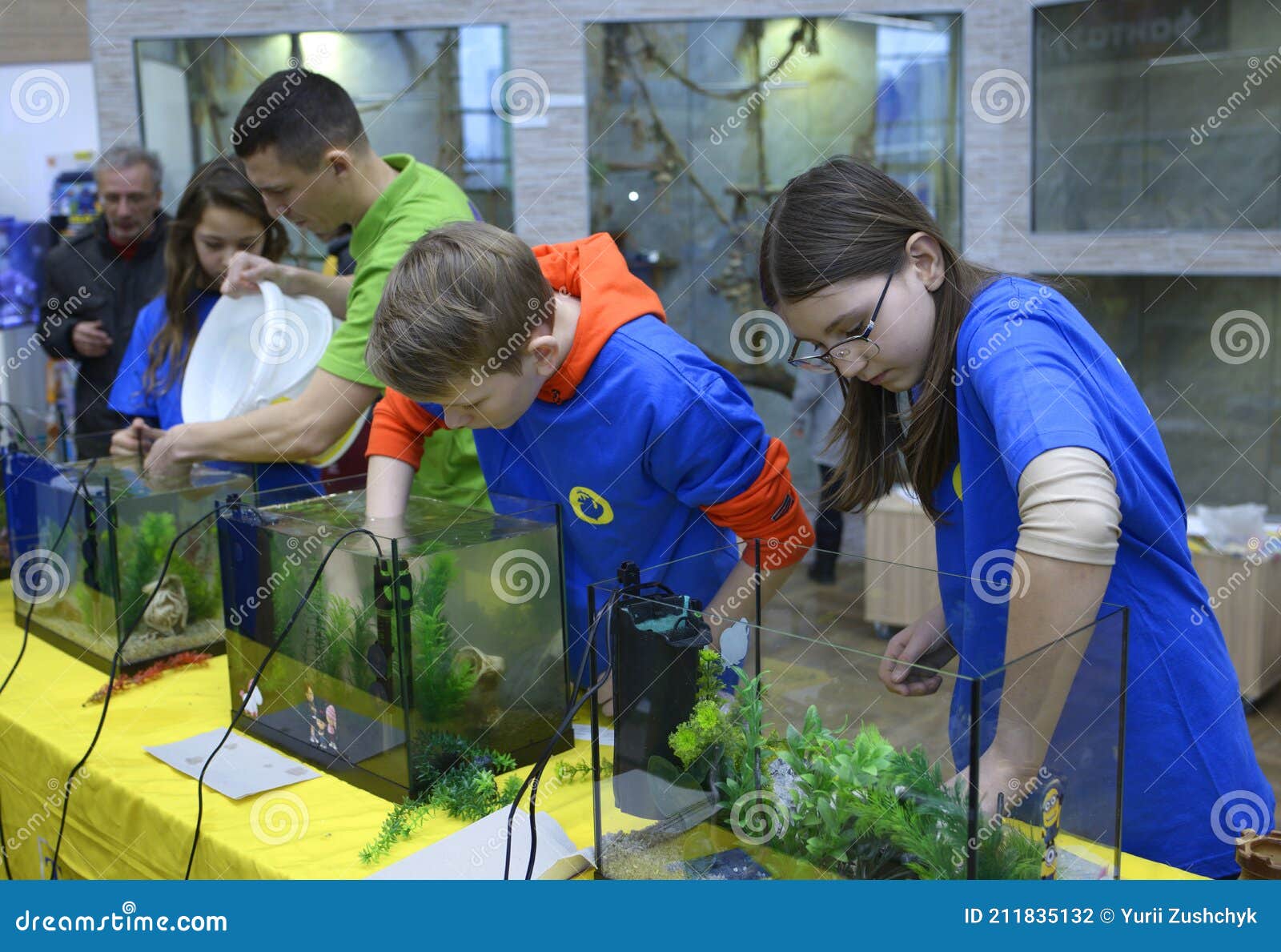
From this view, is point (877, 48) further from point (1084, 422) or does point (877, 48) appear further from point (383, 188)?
point (1084, 422)

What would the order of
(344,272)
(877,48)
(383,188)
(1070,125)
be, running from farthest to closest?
1. (877,48)
2. (1070,125)
3. (344,272)
4. (383,188)

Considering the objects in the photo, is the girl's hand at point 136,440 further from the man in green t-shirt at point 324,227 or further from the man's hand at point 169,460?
the man's hand at point 169,460

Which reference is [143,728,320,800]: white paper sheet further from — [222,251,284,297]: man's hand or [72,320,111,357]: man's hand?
[72,320,111,357]: man's hand

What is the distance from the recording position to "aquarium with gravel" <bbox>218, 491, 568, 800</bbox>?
1311 mm

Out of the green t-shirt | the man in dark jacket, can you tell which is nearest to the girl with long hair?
the green t-shirt

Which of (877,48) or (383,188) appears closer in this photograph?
(383,188)

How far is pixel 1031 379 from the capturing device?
103 centimetres

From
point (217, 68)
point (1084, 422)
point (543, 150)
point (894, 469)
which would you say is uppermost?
point (217, 68)

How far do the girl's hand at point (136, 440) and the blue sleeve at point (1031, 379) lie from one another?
1.55 metres

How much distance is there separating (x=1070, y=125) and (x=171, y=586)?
11.6 feet

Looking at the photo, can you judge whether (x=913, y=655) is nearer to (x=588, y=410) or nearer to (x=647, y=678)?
(x=647, y=678)

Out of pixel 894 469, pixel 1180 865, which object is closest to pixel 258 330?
pixel 894 469

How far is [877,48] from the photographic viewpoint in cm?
440

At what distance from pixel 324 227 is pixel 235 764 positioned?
39.6 inches
